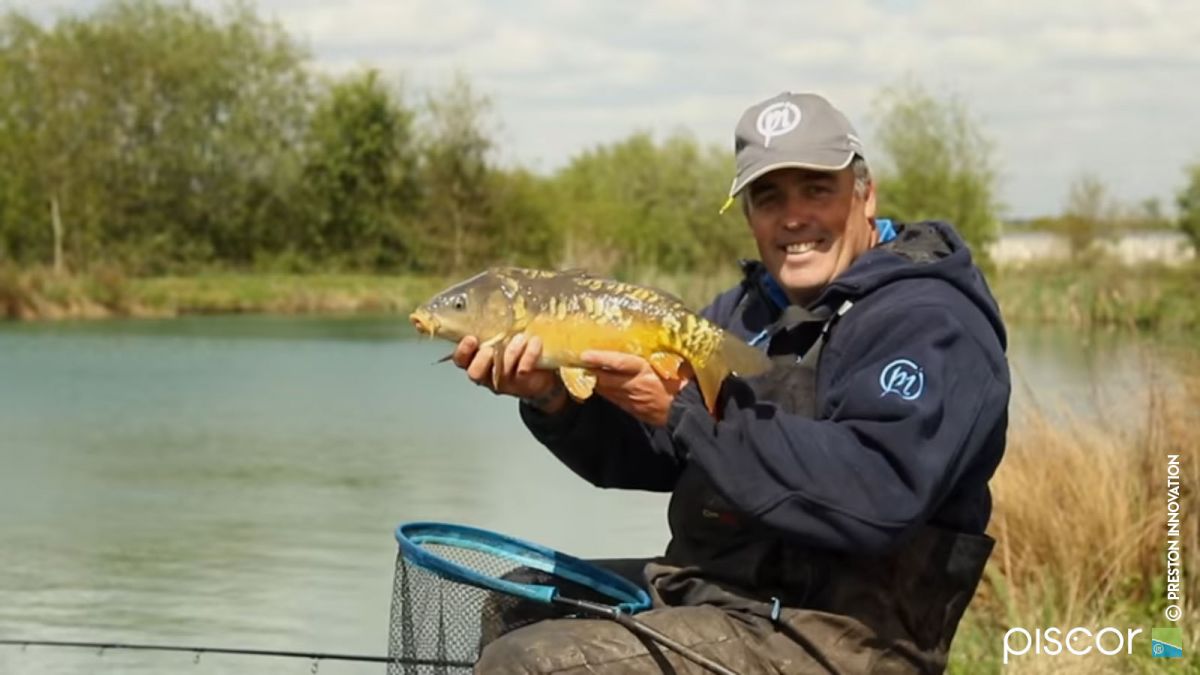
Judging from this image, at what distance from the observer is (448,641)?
10.2ft

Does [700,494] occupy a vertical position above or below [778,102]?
below

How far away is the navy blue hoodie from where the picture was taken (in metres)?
2.82

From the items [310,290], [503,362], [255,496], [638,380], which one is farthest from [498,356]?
[310,290]

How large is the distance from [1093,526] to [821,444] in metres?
3.70

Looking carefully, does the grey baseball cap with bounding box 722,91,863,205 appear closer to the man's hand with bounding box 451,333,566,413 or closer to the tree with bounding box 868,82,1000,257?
the man's hand with bounding box 451,333,566,413

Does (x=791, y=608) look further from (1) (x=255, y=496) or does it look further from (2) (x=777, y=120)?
(1) (x=255, y=496)

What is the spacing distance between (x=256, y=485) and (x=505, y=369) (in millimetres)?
9379

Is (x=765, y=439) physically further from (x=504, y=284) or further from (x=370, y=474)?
(x=370, y=474)

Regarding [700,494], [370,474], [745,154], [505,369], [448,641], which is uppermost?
[745,154]

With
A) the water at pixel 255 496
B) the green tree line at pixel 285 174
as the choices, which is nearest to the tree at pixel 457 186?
the green tree line at pixel 285 174

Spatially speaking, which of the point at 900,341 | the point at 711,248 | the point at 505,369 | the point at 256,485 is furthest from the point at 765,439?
the point at 711,248

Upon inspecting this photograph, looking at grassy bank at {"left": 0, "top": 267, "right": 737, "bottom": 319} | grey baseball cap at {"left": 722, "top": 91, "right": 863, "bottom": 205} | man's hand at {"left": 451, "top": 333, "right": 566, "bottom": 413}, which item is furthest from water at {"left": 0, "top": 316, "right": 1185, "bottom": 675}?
grassy bank at {"left": 0, "top": 267, "right": 737, "bottom": 319}

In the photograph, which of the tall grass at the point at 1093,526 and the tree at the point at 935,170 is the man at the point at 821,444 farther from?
the tree at the point at 935,170

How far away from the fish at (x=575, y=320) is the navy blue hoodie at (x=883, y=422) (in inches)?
3.4
